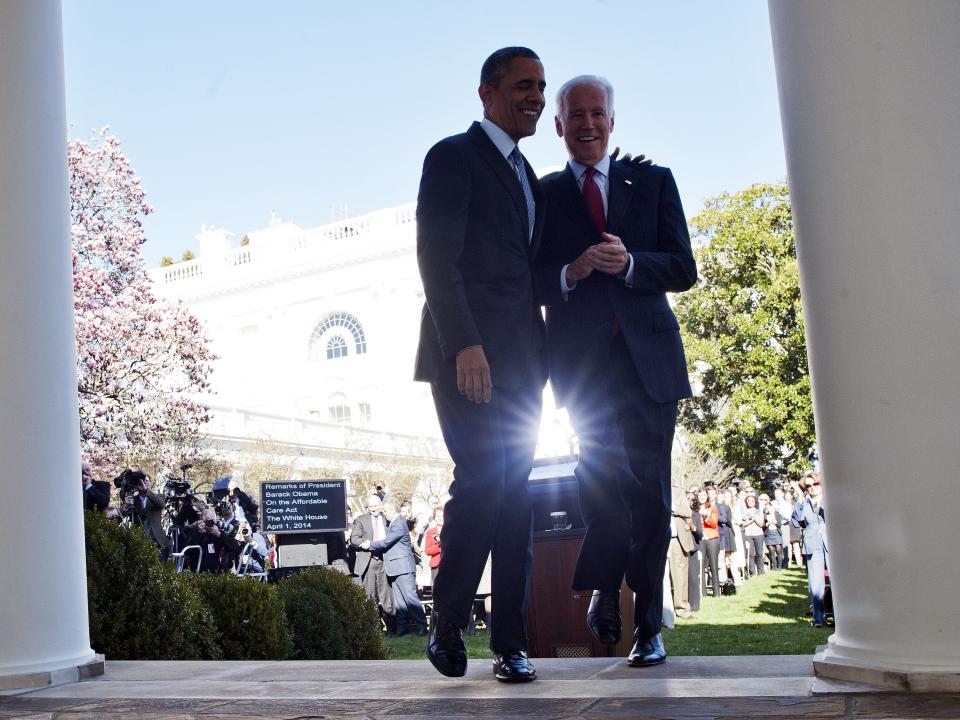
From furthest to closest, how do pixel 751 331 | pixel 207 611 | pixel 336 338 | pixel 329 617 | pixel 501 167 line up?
pixel 336 338, pixel 751 331, pixel 329 617, pixel 207 611, pixel 501 167

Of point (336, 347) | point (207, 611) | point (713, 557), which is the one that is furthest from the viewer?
point (336, 347)

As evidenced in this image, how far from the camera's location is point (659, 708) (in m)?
2.52

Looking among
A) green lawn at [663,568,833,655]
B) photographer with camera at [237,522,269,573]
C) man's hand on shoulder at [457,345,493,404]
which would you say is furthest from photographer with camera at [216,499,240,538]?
man's hand on shoulder at [457,345,493,404]

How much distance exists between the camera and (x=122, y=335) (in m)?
18.8

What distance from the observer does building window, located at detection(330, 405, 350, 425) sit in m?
56.9

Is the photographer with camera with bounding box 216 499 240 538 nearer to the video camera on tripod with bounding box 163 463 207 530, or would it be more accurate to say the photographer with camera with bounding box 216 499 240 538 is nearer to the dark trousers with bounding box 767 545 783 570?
the video camera on tripod with bounding box 163 463 207 530

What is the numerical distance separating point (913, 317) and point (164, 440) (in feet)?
59.7

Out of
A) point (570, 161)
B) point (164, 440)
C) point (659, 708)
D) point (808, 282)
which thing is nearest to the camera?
point (659, 708)

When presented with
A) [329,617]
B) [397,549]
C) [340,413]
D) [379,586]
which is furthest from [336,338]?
[329,617]

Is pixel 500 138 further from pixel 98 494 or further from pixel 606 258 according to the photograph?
pixel 98 494

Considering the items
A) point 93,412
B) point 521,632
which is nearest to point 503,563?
point 521,632

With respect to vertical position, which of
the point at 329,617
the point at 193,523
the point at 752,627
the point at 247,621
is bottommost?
the point at 752,627

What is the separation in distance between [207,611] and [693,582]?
29.4 feet

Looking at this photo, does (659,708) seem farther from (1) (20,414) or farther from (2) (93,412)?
→ (2) (93,412)
